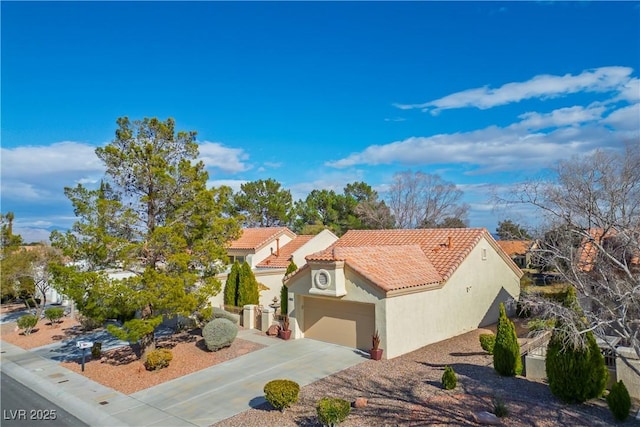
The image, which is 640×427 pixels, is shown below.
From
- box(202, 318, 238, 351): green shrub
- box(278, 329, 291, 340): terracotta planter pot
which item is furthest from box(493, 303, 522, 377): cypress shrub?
box(202, 318, 238, 351): green shrub

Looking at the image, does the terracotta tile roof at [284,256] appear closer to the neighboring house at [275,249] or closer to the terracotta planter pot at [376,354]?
the neighboring house at [275,249]

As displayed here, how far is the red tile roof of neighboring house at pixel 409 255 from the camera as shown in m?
18.1

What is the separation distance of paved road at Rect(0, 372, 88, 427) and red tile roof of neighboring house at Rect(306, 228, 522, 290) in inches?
406

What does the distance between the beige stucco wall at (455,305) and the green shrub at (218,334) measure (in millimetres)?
6746

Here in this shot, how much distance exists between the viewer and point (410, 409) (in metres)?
11.4

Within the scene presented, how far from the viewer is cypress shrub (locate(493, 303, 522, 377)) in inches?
544

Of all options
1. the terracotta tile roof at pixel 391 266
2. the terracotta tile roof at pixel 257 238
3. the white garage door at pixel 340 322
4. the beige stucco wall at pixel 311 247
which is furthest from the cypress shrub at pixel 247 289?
the terracotta tile roof at pixel 391 266

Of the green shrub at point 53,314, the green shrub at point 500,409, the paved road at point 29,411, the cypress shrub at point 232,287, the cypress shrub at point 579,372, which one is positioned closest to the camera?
the green shrub at point 500,409

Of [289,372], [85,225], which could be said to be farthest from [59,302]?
[289,372]

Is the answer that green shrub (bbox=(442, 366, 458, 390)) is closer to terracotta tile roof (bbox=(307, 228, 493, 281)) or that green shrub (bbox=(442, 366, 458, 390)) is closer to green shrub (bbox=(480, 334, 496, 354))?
green shrub (bbox=(480, 334, 496, 354))

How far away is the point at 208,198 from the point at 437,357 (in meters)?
11.1

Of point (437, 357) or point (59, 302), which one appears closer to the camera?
point (437, 357)

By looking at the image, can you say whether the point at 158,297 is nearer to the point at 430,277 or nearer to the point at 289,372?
the point at 289,372

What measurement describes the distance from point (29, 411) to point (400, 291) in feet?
43.4
